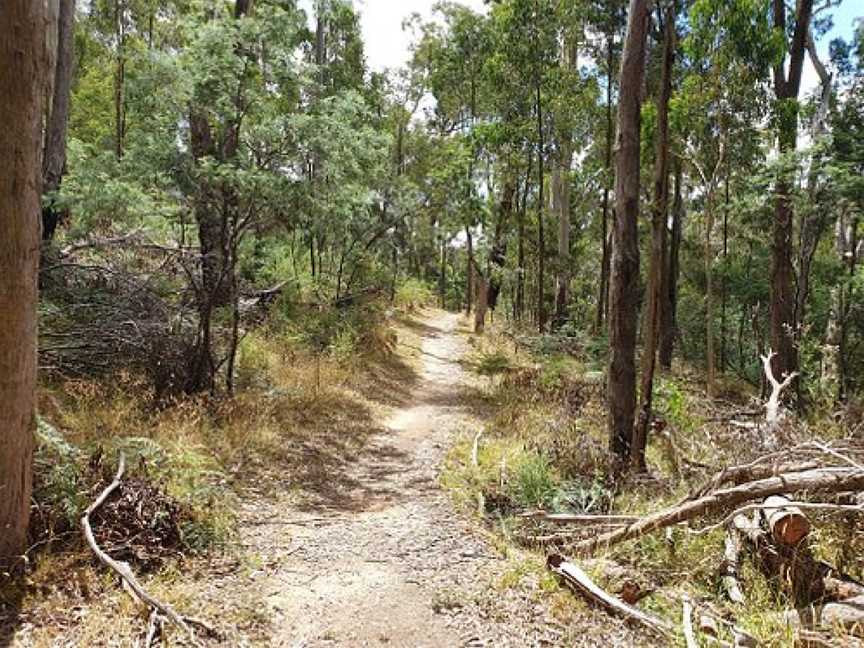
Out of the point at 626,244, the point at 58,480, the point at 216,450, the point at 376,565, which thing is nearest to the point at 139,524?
the point at 58,480

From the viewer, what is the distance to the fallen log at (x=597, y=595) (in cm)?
353

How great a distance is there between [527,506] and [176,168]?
5342 mm

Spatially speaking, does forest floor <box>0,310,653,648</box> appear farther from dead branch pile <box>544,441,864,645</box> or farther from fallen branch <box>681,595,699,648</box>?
dead branch pile <box>544,441,864,645</box>

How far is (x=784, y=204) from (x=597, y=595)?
1022 cm

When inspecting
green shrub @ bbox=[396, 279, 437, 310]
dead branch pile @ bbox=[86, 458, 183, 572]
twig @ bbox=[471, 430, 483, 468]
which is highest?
green shrub @ bbox=[396, 279, 437, 310]

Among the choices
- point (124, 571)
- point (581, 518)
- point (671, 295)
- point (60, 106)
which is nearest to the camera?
point (124, 571)

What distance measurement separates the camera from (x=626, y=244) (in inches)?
259

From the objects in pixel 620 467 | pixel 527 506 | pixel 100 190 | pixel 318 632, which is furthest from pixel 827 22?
pixel 318 632

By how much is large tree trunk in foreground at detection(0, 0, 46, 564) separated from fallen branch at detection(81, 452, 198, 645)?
35 centimetres

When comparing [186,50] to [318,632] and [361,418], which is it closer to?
[361,418]

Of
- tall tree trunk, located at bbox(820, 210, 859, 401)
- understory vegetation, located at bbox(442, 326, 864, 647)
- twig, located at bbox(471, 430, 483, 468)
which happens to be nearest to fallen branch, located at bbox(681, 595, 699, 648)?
understory vegetation, located at bbox(442, 326, 864, 647)

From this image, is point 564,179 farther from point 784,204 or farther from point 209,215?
point 209,215

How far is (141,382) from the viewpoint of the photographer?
287 inches

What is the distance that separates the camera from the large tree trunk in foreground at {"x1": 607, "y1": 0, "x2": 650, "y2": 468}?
6426mm
